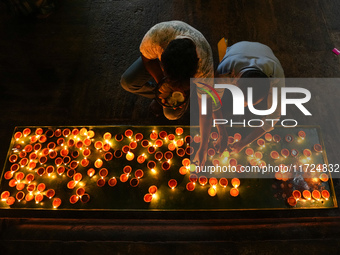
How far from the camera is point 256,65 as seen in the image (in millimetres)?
1862

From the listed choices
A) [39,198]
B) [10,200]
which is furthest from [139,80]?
[10,200]

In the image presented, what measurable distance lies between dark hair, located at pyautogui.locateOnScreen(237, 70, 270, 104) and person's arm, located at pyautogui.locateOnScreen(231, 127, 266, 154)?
528 mm

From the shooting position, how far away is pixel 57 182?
2428mm

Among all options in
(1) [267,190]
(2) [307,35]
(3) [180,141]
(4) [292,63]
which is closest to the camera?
(1) [267,190]

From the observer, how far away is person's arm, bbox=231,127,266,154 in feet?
7.31

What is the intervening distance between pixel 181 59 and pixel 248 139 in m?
1.36

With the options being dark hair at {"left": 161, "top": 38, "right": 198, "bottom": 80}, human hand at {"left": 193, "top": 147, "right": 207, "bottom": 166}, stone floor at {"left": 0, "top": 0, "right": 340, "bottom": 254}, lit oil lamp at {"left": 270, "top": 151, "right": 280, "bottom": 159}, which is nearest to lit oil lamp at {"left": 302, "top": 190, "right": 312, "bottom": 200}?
stone floor at {"left": 0, "top": 0, "right": 340, "bottom": 254}

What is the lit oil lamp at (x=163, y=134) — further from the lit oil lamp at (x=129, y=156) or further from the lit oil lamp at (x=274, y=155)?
the lit oil lamp at (x=274, y=155)

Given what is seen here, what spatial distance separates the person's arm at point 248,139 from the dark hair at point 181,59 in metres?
1.19

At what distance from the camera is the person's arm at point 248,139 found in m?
2.23

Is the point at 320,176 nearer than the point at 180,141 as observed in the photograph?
Result: Yes
